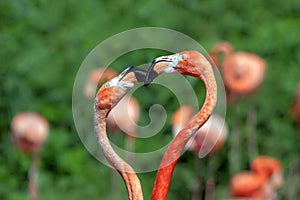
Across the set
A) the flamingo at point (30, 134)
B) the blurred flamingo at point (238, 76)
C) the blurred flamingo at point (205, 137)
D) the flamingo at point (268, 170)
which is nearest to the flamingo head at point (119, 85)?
the blurred flamingo at point (205, 137)

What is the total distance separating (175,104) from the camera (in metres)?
4.64

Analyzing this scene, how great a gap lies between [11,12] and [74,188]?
2.95 ft

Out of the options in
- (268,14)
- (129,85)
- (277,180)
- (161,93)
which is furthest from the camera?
(268,14)

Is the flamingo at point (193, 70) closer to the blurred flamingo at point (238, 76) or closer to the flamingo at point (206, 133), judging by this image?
the flamingo at point (206, 133)

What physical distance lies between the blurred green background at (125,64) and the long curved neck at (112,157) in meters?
2.27

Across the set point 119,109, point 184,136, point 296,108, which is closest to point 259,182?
point 119,109

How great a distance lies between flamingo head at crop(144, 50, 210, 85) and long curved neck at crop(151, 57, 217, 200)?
0.04ft

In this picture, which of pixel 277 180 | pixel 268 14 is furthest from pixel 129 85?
pixel 268 14

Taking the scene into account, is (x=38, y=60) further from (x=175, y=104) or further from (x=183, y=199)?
(x=183, y=199)

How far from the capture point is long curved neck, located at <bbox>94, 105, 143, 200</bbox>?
1.56 metres

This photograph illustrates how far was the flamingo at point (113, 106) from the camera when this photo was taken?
1.55 meters

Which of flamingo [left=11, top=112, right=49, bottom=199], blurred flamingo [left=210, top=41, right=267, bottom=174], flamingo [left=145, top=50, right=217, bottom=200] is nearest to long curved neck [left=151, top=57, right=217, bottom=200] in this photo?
flamingo [left=145, top=50, right=217, bottom=200]

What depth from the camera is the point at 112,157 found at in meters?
1.59

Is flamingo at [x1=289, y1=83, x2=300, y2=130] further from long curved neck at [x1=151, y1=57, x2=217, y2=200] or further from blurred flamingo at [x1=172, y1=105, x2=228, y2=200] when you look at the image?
long curved neck at [x1=151, y1=57, x2=217, y2=200]
